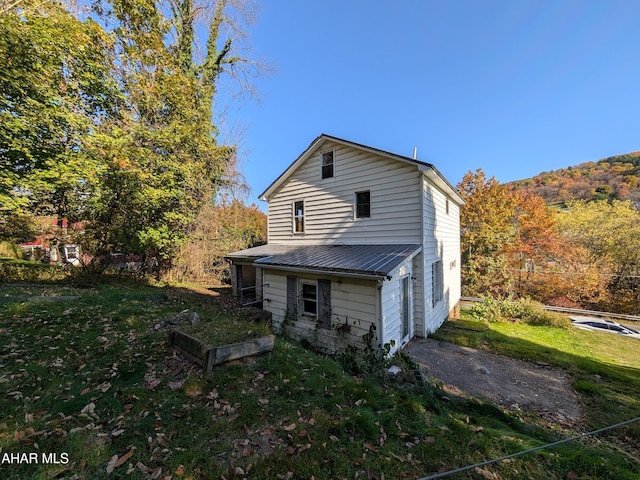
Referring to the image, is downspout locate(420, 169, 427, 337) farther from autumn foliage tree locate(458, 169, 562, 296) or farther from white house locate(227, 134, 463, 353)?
autumn foliage tree locate(458, 169, 562, 296)

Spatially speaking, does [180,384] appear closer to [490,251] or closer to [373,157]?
[373,157]

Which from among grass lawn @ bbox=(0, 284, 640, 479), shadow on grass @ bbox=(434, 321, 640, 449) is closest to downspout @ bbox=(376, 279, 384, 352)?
grass lawn @ bbox=(0, 284, 640, 479)

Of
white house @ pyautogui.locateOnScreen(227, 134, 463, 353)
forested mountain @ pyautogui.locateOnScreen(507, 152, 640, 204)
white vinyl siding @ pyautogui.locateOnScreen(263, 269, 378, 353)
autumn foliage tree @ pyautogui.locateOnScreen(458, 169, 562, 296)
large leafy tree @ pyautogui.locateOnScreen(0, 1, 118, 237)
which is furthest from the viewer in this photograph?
forested mountain @ pyautogui.locateOnScreen(507, 152, 640, 204)

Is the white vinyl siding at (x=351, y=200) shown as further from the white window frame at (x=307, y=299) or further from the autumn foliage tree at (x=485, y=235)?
the autumn foliage tree at (x=485, y=235)

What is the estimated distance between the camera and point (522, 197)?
2284cm

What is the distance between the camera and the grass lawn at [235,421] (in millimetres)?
2684

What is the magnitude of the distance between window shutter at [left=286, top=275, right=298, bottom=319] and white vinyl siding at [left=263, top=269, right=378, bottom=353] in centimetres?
16

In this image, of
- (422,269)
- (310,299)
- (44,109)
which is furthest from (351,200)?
(44,109)

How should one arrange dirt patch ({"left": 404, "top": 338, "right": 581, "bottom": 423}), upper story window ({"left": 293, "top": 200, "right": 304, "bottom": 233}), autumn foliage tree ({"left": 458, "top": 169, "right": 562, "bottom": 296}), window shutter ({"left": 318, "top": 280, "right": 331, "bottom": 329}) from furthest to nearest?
autumn foliage tree ({"left": 458, "top": 169, "right": 562, "bottom": 296}) < upper story window ({"left": 293, "top": 200, "right": 304, "bottom": 233}) < window shutter ({"left": 318, "top": 280, "right": 331, "bottom": 329}) < dirt patch ({"left": 404, "top": 338, "right": 581, "bottom": 423})

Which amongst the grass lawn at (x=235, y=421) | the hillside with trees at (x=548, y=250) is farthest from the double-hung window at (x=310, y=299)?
the hillside with trees at (x=548, y=250)

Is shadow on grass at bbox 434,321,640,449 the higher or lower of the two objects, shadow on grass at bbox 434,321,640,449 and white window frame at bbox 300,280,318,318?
the lower

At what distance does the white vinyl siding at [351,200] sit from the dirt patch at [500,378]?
365 cm

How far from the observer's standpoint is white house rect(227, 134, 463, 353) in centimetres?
705

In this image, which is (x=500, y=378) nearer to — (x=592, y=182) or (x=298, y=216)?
(x=298, y=216)
